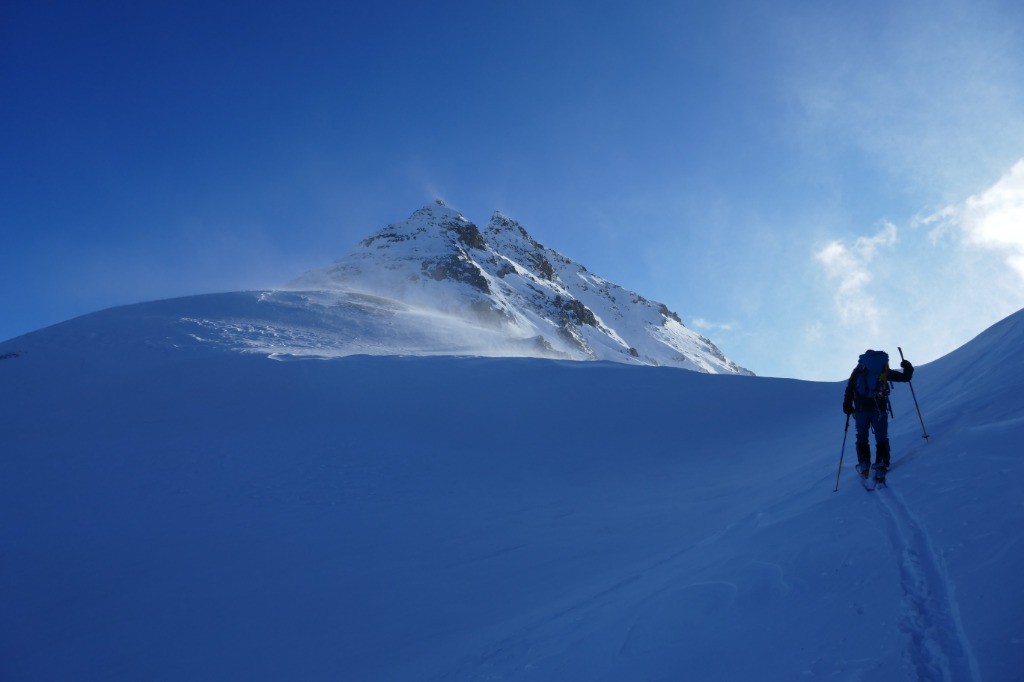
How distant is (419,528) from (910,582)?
7.69 m

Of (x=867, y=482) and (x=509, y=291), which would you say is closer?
(x=867, y=482)

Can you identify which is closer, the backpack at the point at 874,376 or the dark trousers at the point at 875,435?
the dark trousers at the point at 875,435

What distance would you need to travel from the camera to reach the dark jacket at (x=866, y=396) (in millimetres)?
6711

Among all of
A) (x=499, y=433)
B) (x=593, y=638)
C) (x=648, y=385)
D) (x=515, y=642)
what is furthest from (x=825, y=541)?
(x=648, y=385)

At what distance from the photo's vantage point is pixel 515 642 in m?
5.41

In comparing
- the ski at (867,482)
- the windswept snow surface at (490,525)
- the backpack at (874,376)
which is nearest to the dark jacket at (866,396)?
the backpack at (874,376)

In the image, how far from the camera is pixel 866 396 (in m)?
6.86

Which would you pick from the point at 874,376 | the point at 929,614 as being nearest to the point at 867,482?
the point at 874,376

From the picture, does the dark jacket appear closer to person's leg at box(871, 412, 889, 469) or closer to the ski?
person's leg at box(871, 412, 889, 469)

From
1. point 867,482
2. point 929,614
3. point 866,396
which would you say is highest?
point 866,396

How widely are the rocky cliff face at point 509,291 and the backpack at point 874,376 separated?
1292 inches

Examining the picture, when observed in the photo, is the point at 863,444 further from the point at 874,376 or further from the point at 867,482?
the point at 874,376

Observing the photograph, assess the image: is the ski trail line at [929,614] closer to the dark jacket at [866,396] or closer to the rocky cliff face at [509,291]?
the dark jacket at [866,396]

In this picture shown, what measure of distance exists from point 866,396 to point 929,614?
425 cm
